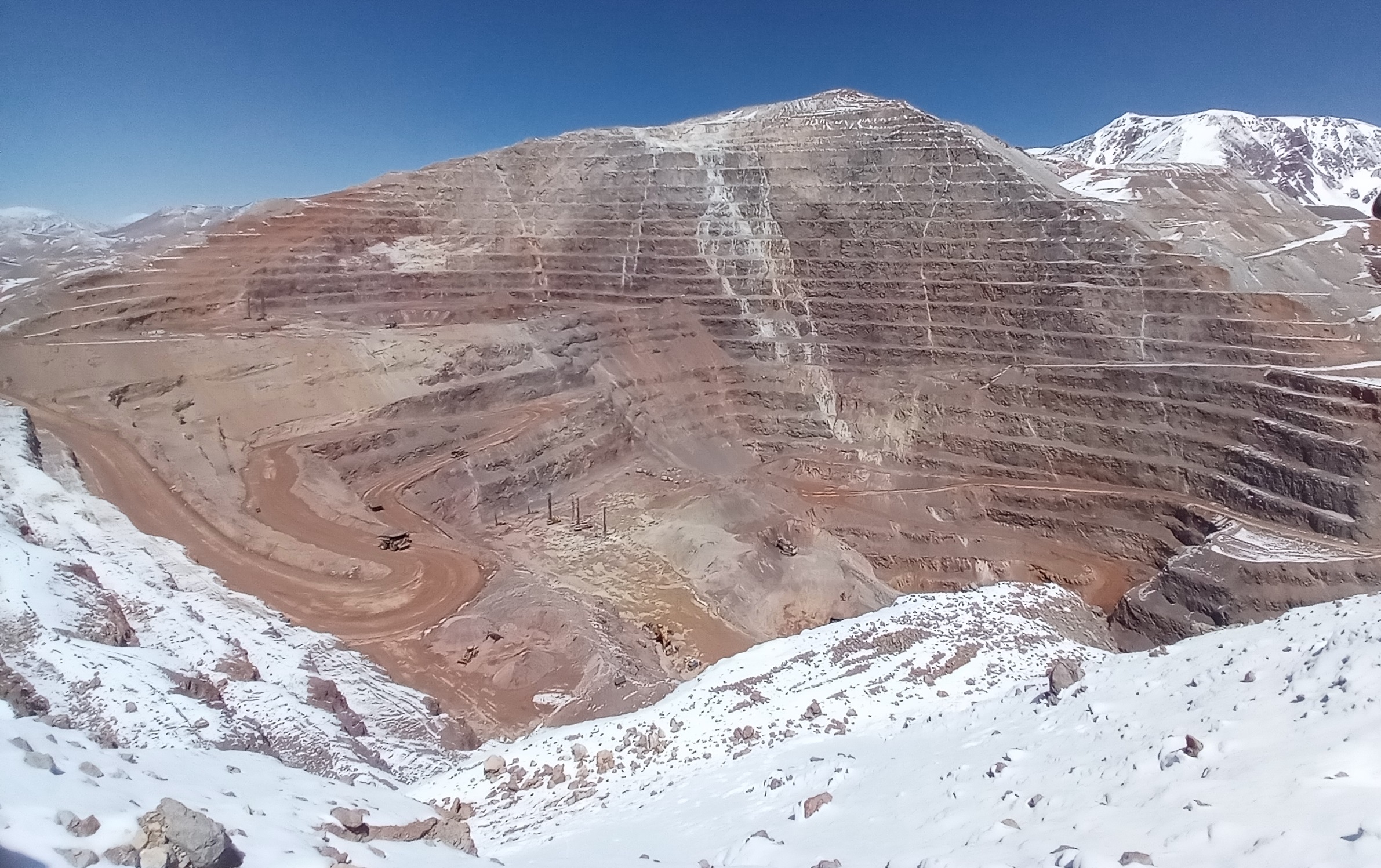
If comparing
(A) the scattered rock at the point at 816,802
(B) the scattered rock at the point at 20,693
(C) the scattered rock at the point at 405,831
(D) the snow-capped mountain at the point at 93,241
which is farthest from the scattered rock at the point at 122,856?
(D) the snow-capped mountain at the point at 93,241

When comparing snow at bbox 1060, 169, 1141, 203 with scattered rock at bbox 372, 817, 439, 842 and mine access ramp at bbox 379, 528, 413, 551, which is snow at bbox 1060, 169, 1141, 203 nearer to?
mine access ramp at bbox 379, 528, 413, 551

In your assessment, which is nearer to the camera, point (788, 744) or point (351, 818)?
point (351, 818)

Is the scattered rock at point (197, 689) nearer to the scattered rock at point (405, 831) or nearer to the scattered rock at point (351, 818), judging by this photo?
the scattered rock at point (351, 818)

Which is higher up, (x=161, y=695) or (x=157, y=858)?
(x=157, y=858)

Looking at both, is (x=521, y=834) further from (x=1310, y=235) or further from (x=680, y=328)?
(x=1310, y=235)

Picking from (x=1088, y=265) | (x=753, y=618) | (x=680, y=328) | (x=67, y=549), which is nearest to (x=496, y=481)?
(x=753, y=618)

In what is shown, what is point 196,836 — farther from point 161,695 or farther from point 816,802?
point 161,695

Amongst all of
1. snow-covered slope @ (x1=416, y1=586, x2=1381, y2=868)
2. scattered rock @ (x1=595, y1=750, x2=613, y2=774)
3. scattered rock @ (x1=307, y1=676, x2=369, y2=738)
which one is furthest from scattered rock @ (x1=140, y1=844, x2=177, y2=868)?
scattered rock @ (x1=307, y1=676, x2=369, y2=738)

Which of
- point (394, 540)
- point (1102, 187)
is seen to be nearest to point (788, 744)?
point (394, 540)
